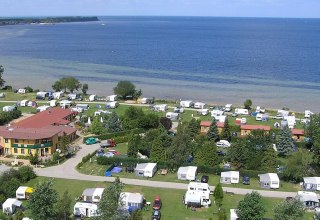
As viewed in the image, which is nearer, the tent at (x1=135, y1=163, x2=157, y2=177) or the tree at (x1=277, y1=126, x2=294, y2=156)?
the tent at (x1=135, y1=163, x2=157, y2=177)

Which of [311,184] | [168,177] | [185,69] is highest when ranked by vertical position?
[185,69]

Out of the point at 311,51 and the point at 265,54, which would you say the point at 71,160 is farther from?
the point at 311,51

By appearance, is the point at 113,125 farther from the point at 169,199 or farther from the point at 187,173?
the point at 169,199

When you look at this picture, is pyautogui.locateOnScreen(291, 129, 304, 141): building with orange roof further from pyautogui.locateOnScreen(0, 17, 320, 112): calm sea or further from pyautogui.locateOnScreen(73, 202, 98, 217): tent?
pyautogui.locateOnScreen(73, 202, 98, 217): tent

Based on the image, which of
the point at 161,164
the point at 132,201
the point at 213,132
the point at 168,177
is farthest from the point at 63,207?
the point at 213,132

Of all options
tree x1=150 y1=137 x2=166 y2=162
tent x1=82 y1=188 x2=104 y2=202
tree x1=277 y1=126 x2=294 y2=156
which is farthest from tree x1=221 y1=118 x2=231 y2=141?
tent x1=82 y1=188 x2=104 y2=202

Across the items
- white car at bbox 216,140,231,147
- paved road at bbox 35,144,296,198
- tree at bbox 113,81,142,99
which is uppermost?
tree at bbox 113,81,142,99

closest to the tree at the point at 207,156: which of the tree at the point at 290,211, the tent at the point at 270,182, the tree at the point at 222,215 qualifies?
the tent at the point at 270,182
